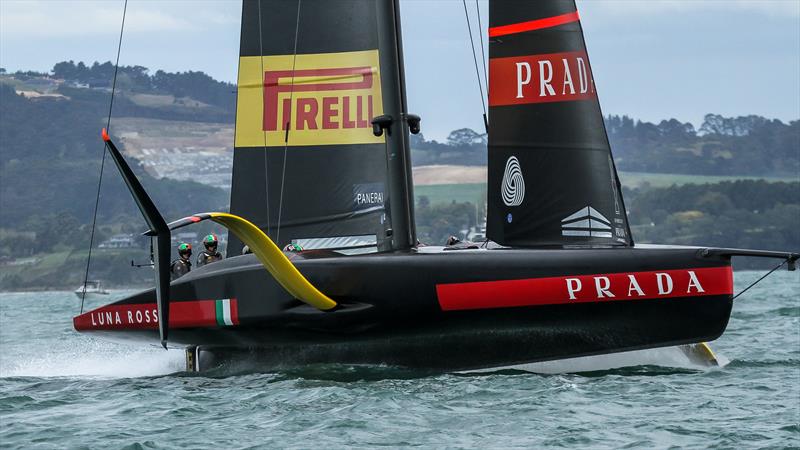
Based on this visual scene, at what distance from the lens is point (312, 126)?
976 centimetres

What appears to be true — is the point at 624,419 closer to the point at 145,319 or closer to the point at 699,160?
the point at 145,319

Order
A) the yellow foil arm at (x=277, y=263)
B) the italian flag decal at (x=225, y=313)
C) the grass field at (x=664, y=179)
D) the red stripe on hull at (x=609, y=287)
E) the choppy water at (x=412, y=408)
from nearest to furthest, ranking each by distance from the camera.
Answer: the choppy water at (x=412, y=408) < the red stripe on hull at (x=609, y=287) < the yellow foil arm at (x=277, y=263) < the italian flag decal at (x=225, y=313) < the grass field at (x=664, y=179)

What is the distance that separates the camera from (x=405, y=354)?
26.8ft

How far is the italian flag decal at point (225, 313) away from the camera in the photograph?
336 inches

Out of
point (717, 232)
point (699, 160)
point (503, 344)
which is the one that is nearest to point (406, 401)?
point (503, 344)

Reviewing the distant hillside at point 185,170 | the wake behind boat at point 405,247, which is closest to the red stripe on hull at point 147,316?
the wake behind boat at point 405,247

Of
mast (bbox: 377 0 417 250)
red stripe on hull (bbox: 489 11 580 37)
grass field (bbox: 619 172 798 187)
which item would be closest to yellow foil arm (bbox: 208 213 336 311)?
mast (bbox: 377 0 417 250)

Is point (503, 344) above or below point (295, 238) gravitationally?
below

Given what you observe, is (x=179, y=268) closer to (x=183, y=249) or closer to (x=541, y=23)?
(x=183, y=249)

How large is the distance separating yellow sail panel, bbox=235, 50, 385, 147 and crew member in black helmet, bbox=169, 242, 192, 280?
35.1 inches

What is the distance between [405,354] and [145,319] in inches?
77.3

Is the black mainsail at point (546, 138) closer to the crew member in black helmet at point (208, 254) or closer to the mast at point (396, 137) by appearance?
the mast at point (396, 137)

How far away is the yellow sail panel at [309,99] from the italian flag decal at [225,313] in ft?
5.40

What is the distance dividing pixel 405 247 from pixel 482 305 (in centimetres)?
100
